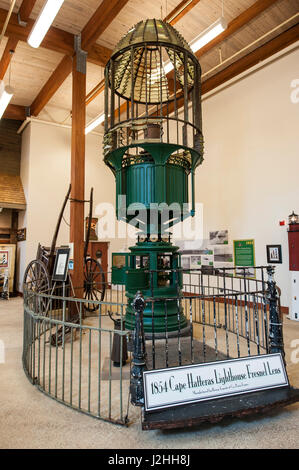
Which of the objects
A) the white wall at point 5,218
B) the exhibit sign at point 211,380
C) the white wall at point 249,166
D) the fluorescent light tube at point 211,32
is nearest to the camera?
the exhibit sign at point 211,380

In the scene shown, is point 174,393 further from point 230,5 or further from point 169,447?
point 230,5

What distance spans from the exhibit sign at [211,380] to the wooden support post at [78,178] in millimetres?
4009

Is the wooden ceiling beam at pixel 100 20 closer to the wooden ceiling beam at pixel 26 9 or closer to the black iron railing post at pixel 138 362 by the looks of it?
the wooden ceiling beam at pixel 26 9

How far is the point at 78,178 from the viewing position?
619 cm

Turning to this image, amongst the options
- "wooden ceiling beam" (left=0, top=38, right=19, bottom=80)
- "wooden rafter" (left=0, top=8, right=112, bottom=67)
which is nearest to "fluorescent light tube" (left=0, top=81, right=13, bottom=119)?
"wooden ceiling beam" (left=0, top=38, right=19, bottom=80)

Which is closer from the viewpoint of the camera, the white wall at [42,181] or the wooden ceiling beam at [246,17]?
the wooden ceiling beam at [246,17]

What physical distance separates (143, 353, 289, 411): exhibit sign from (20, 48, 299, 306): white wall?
4.32m

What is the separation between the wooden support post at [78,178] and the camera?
600cm

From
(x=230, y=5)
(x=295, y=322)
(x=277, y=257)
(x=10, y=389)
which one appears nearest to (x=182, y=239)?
(x=277, y=257)

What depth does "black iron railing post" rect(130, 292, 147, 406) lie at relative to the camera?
2.10 metres

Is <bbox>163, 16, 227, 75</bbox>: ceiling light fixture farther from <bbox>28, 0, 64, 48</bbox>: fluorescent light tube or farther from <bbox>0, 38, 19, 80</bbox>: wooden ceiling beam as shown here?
<bbox>0, 38, 19, 80</bbox>: wooden ceiling beam

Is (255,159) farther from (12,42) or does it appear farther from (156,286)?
(12,42)

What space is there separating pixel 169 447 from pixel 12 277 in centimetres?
933

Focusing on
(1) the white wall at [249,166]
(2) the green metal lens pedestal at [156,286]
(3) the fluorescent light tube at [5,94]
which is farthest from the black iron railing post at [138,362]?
(3) the fluorescent light tube at [5,94]
